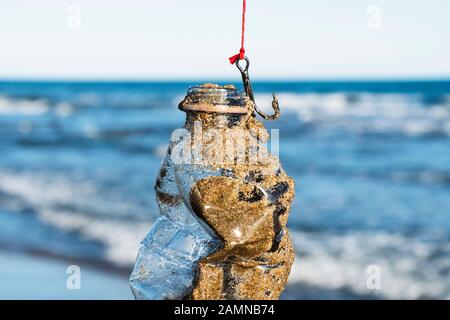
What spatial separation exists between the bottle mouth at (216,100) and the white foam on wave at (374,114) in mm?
19773

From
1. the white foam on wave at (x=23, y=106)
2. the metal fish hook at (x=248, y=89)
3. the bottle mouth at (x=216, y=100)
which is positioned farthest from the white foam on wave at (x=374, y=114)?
the bottle mouth at (x=216, y=100)

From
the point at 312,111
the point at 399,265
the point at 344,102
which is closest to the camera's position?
the point at 399,265

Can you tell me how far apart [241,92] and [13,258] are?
6.04 metres

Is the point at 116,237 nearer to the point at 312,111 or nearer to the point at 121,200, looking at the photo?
the point at 121,200

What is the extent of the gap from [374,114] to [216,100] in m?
28.1

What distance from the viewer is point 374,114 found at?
2898cm

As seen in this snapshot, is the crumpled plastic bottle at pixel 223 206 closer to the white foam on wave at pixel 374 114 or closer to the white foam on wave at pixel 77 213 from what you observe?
the white foam on wave at pixel 77 213

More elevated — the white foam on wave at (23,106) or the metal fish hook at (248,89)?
the metal fish hook at (248,89)

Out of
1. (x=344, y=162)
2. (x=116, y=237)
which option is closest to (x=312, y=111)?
(x=344, y=162)

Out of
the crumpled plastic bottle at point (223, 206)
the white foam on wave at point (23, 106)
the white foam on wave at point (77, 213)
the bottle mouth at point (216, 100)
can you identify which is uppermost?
the bottle mouth at point (216, 100)

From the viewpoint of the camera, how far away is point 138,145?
18109mm

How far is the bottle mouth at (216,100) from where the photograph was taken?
1547 millimetres

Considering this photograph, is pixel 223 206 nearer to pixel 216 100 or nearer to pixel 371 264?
pixel 216 100
